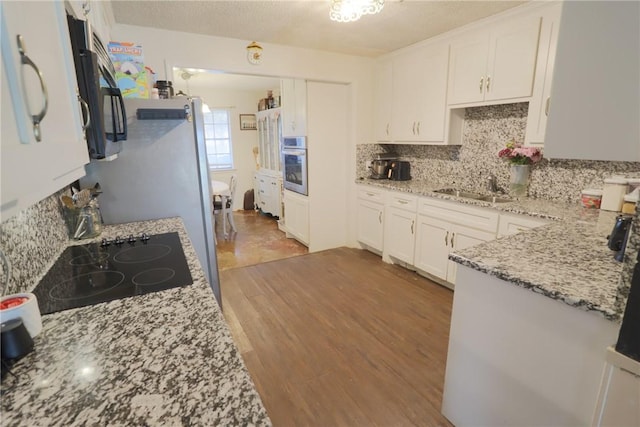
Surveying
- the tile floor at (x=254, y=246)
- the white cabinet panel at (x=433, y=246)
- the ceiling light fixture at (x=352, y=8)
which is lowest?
the tile floor at (x=254, y=246)

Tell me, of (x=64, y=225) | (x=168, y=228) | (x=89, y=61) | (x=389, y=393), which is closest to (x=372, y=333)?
(x=389, y=393)

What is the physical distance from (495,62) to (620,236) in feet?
5.77

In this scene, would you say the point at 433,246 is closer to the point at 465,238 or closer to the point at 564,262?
the point at 465,238

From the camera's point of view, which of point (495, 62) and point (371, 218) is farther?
point (371, 218)

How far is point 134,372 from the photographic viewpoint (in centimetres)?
70

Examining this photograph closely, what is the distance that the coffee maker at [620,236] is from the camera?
1.24 m

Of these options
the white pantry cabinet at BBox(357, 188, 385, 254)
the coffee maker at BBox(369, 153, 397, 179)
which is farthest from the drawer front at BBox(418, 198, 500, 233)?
the coffee maker at BBox(369, 153, 397, 179)

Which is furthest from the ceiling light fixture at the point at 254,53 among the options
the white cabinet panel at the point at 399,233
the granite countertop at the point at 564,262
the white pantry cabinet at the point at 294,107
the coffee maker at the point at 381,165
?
the granite countertop at the point at 564,262

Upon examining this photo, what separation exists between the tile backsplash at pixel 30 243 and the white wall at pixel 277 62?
5.66 feet

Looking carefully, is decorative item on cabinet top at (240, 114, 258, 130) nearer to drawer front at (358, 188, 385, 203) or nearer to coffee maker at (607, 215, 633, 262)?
drawer front at (358, 188, 385, 203)

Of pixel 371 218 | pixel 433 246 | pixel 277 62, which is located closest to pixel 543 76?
pixel 433 246

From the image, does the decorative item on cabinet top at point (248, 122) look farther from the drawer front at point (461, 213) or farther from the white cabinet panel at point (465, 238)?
the white cabinet panel at point (465, 238)

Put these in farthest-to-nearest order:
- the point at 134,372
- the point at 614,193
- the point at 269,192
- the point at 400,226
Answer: the point at 269,192 → the point at 400,226 → the point at 614,193 → the point at 134,372

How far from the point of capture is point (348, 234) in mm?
4062
